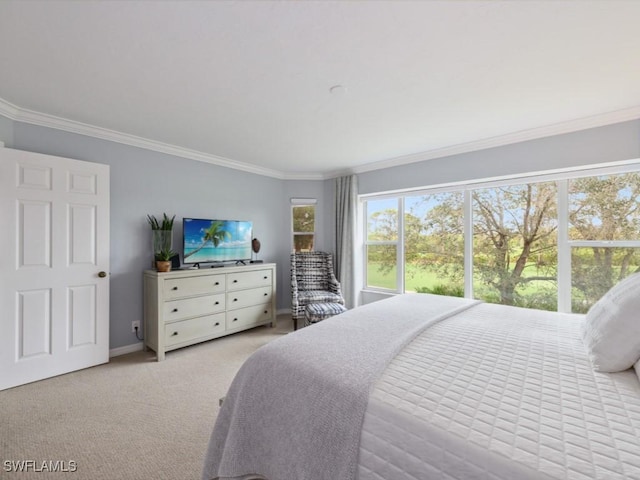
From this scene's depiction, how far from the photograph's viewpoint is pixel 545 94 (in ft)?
7.00

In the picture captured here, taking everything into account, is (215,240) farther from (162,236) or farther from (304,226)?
(304,226)

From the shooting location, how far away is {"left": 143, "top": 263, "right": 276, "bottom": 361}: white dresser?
294cm

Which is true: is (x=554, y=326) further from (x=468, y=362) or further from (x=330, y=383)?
(x=330, y=383)

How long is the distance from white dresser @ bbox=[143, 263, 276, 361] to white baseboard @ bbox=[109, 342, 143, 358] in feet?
0.32

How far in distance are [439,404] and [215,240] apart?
131 inches

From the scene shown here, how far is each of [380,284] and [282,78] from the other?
330 cm

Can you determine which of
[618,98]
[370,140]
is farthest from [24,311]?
[618,98]

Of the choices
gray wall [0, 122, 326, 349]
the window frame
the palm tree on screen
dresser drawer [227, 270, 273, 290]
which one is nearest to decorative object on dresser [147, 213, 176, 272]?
gray wall [0, 122, 326, 349]

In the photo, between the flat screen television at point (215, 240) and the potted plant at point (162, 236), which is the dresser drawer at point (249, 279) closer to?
the flat screen television at point (215, 240)

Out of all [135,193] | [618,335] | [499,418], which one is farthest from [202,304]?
[618,335]

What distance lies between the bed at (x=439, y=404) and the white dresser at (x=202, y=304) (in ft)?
6.57

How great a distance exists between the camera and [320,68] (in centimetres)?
182

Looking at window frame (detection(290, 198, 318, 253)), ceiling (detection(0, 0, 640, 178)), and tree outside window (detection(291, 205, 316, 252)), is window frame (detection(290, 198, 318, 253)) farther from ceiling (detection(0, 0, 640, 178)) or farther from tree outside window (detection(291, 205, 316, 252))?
ceiling (detection(0, 0, 640, 178))

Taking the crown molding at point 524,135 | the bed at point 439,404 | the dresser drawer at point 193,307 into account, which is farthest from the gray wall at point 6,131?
the crown molding at point 524,135
